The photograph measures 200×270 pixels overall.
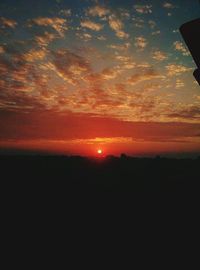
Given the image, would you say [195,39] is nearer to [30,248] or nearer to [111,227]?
[30,248]

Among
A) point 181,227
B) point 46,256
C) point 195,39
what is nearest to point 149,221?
point 181,227

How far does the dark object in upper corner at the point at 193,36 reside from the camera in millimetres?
1537

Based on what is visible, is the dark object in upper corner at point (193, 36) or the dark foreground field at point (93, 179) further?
the dark foreground field at point (93, 179)

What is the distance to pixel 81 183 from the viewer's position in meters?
11.7

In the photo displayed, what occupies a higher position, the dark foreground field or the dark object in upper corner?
the dark object in upper corner

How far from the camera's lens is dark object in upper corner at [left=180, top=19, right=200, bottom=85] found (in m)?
1.54

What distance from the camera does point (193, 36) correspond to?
1.57 m

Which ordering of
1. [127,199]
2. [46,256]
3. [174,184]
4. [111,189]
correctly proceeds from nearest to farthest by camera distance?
[46,256], [127,199], [111,189], [174,184]

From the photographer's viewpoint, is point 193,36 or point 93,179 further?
point 93,179

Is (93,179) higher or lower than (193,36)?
lower

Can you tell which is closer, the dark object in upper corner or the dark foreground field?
the dark object in upper corner

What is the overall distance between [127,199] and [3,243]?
5089mm

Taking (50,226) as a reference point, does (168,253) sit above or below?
below

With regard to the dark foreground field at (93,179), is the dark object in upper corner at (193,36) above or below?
above
